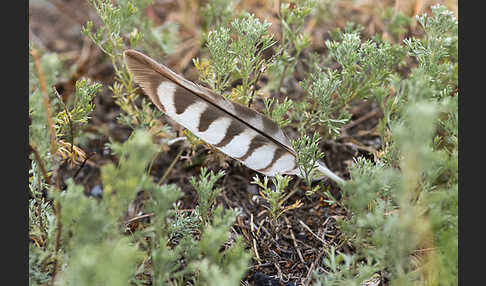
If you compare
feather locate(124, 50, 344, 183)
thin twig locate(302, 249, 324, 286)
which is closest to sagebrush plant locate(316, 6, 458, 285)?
thin twig locate(302, 249, 324, 286)

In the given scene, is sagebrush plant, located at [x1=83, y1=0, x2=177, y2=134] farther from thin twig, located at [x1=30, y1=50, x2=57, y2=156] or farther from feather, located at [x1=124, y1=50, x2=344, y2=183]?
thin twig, located at [x1=30, y1=50, x2=57, y2=156]

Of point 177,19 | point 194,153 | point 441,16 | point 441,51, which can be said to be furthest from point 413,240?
point 177,19

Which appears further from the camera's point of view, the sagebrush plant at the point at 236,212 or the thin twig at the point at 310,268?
the thin twig at the point at 310,268

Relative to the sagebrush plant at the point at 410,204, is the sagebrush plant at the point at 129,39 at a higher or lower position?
higher

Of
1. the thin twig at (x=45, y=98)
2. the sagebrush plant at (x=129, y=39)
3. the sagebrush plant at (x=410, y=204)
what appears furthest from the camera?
the sagebrush plant at (x=129, y=39)

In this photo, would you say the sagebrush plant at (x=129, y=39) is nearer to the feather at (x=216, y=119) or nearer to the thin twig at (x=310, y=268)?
the feather at (x=216, y=119)

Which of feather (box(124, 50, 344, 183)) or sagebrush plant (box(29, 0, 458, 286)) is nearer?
sagebrush plant (box(29, 0, 458, 286))

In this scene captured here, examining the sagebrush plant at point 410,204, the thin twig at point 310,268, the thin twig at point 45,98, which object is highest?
the thin twig at point 45,98

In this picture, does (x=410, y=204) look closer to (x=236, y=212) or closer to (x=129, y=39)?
(x=236, y=212)

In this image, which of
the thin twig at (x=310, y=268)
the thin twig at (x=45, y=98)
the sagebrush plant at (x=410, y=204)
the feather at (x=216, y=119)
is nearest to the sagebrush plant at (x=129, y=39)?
the feather at (x=216, y=119)
